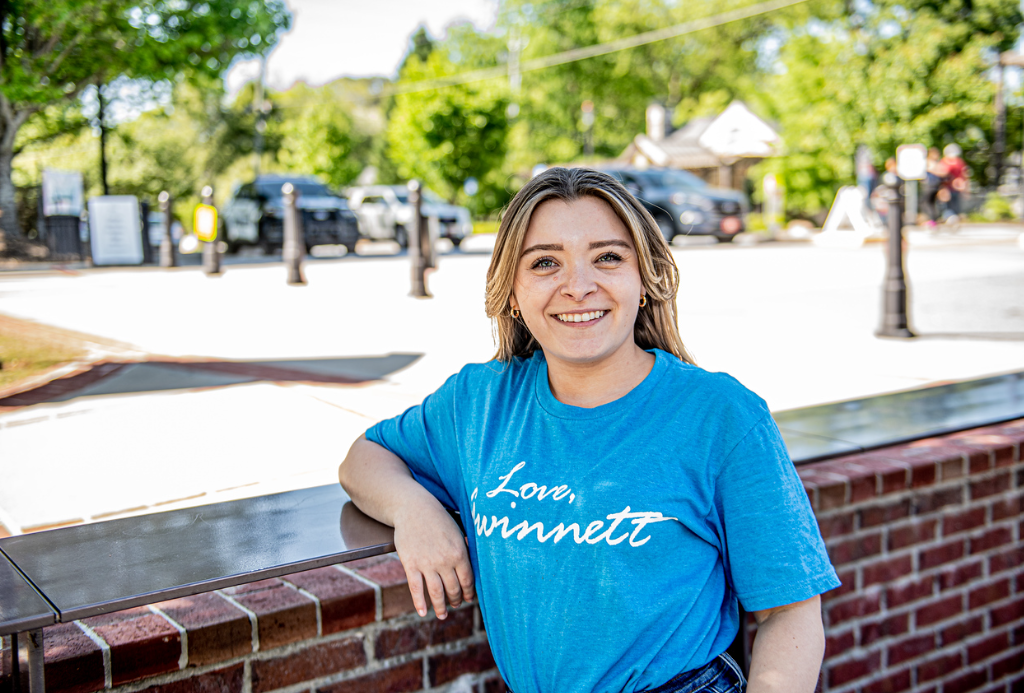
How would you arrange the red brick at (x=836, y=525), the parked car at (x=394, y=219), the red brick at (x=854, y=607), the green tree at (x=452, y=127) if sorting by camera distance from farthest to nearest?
the green tree at (x=452, y=127) → the parked car at (x=394, y=219) → the red brick at (x=854, y=607) → the red brick at (x=836, y=525)

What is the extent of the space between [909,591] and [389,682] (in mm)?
1758

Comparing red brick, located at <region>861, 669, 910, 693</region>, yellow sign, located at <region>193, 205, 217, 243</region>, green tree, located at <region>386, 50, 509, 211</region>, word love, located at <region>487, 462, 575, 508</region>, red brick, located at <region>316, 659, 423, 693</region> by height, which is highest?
green tree, located at <region>386, 50, 509, 211</region>

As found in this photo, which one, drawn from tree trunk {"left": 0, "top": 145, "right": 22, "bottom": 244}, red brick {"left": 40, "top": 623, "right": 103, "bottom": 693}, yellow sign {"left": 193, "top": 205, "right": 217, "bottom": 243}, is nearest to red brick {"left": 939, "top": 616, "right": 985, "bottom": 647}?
red brick {"left": 40, "top": 623, "right": 103, "bottom": 693}

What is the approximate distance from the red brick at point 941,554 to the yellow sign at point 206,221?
9248 millimetres

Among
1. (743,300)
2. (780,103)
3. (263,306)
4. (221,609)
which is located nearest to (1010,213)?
(780,103)

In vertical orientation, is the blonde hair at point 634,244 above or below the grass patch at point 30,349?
above

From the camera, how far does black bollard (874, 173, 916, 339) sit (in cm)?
629

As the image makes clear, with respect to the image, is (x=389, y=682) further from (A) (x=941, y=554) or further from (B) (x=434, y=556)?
(A) (x=941, y=554)

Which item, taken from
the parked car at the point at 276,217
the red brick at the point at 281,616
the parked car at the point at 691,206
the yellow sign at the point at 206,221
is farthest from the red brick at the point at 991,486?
the parked car at the point at 691,206

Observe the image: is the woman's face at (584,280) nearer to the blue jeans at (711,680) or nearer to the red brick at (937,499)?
the blue jeans at (711,680)

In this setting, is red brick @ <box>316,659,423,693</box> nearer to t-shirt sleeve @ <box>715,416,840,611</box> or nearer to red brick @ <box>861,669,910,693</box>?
t-shirt sleeve @ <box>715,416,840,611</box>

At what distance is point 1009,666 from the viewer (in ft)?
10.4

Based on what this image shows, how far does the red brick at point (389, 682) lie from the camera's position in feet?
6.31

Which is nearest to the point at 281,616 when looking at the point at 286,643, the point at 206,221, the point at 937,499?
the point at 286,643
